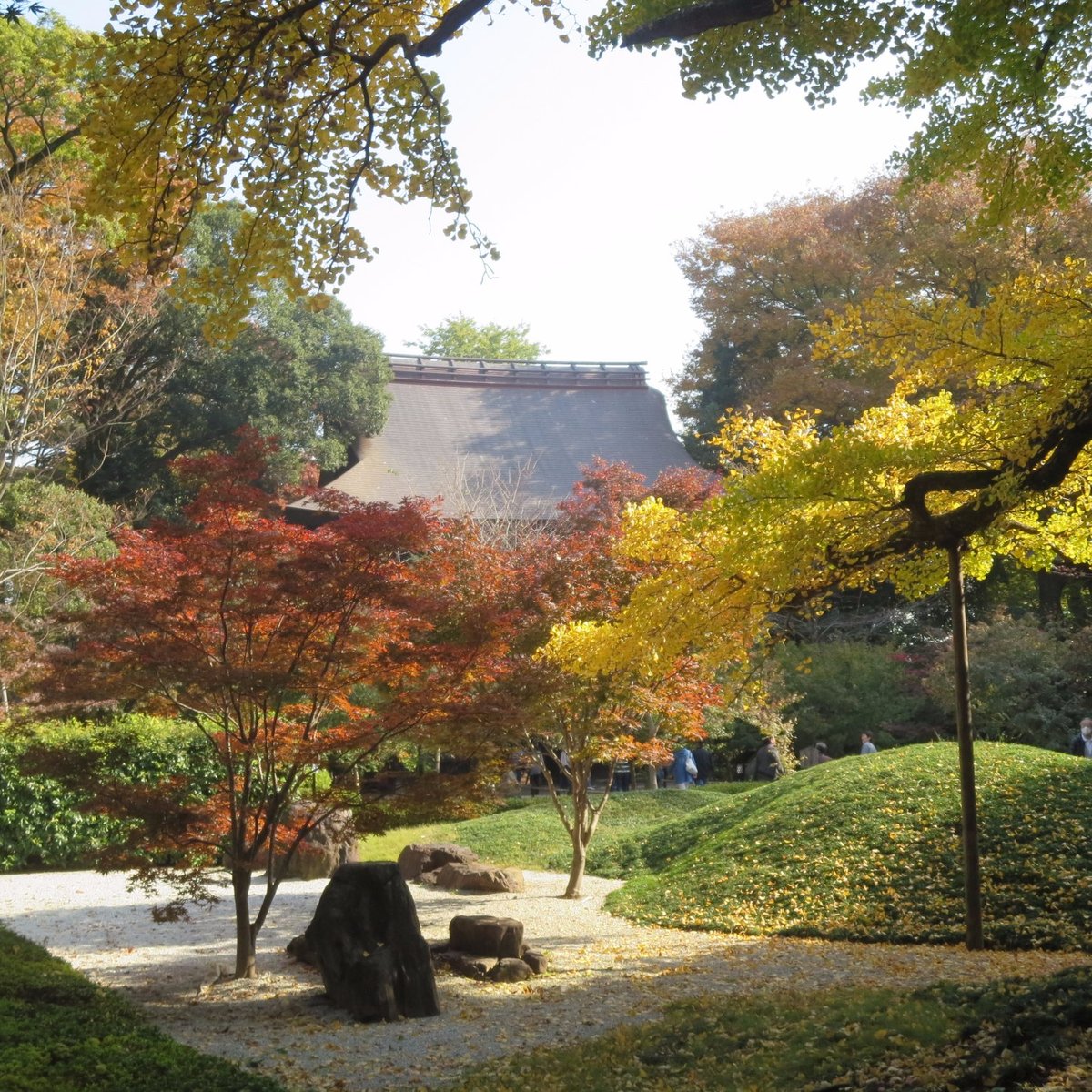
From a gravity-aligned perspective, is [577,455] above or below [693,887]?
above

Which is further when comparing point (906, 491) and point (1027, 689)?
point (1027, 689)

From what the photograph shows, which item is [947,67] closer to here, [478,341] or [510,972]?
[510,972]

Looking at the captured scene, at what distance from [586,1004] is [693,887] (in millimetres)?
3886

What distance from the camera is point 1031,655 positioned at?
57.4 ft

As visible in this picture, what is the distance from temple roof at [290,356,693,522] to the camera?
86.5ft

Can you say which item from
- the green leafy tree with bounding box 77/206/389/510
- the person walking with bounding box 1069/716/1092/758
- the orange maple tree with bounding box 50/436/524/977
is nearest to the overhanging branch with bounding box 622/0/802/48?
the orange maple tree with bounding box 50/436/524/977

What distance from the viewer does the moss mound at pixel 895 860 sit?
28.2ft

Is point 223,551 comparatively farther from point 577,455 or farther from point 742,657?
point 577,455

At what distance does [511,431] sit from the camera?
98.2ft

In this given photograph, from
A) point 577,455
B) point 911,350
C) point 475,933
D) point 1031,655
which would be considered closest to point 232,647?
point 475,933

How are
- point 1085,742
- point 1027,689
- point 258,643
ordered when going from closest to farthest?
1. point 258,643
2. point 1085,742
3. point 1027,689

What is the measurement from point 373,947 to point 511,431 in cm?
2380

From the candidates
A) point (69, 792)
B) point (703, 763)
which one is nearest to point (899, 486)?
point (69, 792)

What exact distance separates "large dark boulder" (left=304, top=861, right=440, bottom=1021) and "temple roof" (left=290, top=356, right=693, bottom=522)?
17.9m
